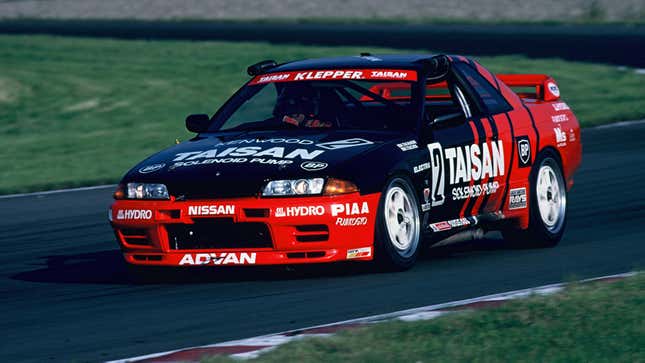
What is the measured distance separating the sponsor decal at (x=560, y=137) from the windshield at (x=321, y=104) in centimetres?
125

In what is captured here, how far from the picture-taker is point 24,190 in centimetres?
1380

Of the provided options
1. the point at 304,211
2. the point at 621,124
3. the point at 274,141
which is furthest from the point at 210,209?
the point at 621,124

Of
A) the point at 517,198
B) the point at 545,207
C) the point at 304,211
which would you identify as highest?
the point at 304,211

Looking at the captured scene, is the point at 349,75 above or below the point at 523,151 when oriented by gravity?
above

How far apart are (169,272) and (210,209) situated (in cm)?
103

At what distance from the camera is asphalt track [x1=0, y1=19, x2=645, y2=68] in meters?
27.8

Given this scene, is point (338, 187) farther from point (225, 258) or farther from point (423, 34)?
point (423, 34)

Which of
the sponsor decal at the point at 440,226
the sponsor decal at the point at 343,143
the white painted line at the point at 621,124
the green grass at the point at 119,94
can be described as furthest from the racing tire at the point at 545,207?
the white painted line at the point at 621,124

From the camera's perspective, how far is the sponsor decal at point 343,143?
8086 millimetres

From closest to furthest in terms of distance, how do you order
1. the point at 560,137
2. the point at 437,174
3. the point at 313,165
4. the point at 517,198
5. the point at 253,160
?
the point at 313,165
the point at 253,160
the point at 437,174
the point at 517,198
the point at 560,137

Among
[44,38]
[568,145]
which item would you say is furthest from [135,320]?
[44,38]

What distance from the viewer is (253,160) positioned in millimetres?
7934

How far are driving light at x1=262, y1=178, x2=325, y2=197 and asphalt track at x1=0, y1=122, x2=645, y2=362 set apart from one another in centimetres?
54

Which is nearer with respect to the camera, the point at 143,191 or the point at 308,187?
the point at 308,187
